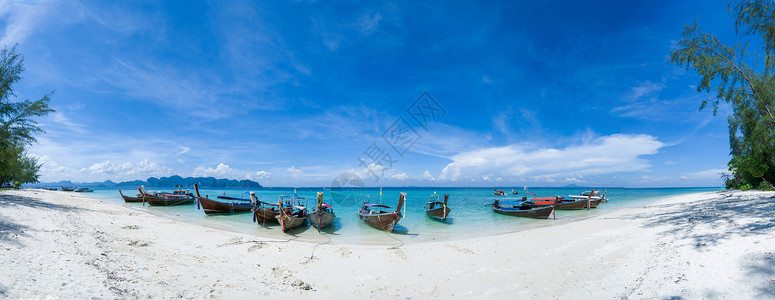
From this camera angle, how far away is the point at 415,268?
8289 millimetres

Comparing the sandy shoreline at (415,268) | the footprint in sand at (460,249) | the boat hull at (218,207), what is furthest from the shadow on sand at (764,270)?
the boat hull at (218,207)

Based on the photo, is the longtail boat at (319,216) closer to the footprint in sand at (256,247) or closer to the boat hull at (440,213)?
the footprint in sand at (256,247)

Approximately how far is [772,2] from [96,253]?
24.2m

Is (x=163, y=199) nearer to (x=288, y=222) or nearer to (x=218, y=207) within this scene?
(x=218, y=207)

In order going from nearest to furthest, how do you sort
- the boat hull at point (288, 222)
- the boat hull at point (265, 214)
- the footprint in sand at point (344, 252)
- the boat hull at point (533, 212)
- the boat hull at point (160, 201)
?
the footprint in sand at point (344, 252), the boat hull at point (288, 222), the boat hull at point (265, 214), the boat hull at point (533, 212), the boat hull at point (160, 201)

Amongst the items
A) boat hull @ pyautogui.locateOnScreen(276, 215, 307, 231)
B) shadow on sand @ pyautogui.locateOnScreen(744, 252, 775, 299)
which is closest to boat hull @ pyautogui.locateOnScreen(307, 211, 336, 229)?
boat hull @ pyautogui.locateOnScreen(276, 215, 307, 231)

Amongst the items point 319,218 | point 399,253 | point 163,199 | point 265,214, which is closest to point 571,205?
point 399,253

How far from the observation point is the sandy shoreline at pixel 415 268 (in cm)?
482

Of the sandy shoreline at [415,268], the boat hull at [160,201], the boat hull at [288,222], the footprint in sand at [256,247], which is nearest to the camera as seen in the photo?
the sandy shoreline at [415,268]

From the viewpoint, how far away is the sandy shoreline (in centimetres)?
482

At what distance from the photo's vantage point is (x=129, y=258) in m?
7.06

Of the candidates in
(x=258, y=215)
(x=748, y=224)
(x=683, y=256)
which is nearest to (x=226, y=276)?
(x=683, y=256)

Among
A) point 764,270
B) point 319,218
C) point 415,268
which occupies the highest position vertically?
point 764,270

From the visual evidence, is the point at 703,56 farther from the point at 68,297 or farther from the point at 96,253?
the point at 96,253
